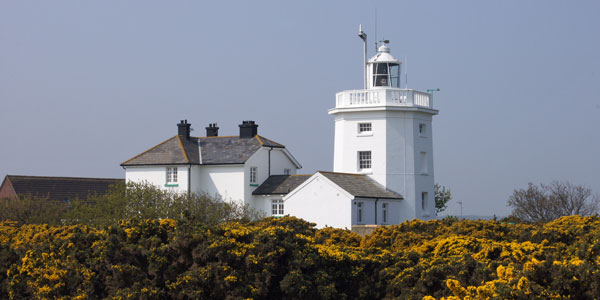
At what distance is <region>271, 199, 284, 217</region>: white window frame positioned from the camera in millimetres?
43938

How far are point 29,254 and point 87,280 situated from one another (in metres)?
2.27

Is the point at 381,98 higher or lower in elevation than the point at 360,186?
higher

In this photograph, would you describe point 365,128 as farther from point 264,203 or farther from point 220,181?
point 220,181

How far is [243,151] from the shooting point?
46.6 m

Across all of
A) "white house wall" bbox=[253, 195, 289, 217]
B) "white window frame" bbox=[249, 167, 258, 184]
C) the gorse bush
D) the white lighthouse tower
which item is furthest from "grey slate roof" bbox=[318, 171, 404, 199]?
the gorse bush

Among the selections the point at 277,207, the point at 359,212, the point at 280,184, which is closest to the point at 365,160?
the point at 359,212

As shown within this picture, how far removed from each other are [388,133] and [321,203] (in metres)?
4.94

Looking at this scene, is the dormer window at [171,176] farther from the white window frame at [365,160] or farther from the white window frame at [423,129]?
the white window frame at [423,129]

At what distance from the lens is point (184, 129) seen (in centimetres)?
4888

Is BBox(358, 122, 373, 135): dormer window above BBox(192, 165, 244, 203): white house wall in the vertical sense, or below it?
above

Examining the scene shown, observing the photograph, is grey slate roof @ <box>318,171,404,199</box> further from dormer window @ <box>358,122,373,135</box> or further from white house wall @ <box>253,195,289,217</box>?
white house wall @ <box>253,195,289,217</box>

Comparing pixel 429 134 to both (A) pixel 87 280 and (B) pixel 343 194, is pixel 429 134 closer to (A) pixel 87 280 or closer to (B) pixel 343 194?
(B) pixel 343 194

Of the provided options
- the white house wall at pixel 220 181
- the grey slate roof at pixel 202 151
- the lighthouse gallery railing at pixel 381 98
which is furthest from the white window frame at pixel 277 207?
the lighthouse gallery railing at pixel 381 98

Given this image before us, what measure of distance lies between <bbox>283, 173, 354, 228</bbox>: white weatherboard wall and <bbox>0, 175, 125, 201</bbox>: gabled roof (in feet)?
74.5
